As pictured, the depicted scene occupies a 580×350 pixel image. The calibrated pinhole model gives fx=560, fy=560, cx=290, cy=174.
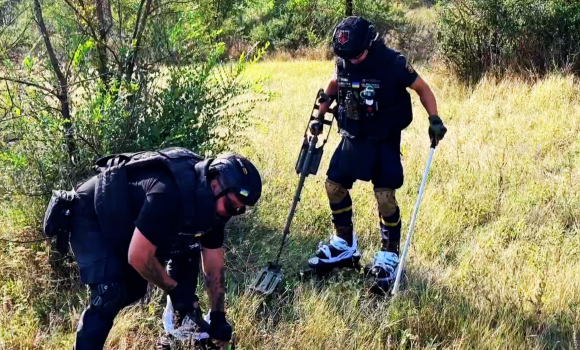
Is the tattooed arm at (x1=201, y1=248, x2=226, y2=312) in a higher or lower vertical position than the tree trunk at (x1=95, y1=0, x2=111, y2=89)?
lower

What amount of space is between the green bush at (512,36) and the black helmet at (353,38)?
669 cm

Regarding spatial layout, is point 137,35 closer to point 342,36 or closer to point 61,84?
point 61,84

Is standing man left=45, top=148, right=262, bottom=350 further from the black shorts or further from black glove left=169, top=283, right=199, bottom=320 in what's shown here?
the black shorts

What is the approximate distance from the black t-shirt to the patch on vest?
5.65 ft

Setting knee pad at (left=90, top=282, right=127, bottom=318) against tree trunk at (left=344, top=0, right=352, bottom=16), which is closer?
knee pad at (left=90, top=282, right=127, bottom=318)

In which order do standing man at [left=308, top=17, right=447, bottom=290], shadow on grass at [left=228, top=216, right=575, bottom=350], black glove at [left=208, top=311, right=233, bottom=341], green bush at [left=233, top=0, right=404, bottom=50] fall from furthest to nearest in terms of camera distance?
1. green bush at [left=233, top=0, right=404, bottom=50]
2. standing man at [left=308, top=17, right=447, bottom=290]
3. shadow on grass at [left=228, top=216, right=575, bottom=350]
4. black glove at [left=208, top=311, right=233, bottom=341]

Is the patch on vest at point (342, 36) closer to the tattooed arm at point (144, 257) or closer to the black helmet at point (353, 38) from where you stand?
the black helmet at point (353, 38)

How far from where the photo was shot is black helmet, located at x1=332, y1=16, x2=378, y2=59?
3840 millimetres

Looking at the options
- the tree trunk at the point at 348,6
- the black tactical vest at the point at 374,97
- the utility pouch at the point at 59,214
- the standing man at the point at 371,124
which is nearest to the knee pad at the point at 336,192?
the standing man at the point at 371,124

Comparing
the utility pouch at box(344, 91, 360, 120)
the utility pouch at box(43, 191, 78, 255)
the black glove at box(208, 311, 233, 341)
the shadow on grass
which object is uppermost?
the utility pouch at box(344, 91, 360, 120)

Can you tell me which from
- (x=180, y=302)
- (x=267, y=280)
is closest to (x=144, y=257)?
(x=180, y=302)

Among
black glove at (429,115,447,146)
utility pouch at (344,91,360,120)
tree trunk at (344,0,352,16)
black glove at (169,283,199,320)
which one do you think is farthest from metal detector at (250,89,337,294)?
tree trunk at (344,0,352,16)

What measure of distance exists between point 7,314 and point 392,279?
2596 millimetres

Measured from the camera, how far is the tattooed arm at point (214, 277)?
3.03 meters
